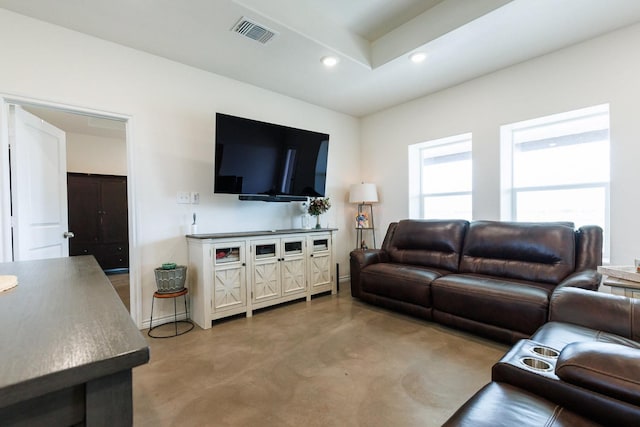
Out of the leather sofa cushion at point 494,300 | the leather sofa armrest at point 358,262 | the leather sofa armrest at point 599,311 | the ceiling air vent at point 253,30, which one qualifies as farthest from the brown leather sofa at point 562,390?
the ceiling air vent at point 253,30

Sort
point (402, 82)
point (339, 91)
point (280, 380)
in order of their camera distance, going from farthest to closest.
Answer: point (339, 91) → point (402, 82) → point (280, 380)

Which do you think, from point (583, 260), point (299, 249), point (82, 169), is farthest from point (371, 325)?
point (82, 169)

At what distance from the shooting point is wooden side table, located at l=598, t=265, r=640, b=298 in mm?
1677

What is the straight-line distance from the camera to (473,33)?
253cm

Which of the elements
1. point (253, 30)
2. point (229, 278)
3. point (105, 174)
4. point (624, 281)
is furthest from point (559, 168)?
point (105, 174)

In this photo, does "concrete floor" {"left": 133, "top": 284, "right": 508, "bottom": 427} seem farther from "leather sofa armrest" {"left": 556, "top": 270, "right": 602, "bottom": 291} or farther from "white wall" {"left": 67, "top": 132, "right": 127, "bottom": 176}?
"white wall" {"left": 67, "top": 132, "right": 127, "bottom": 176}

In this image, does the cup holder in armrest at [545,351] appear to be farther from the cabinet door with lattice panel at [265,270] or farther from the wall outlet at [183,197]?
the wall outlet at [183,197]

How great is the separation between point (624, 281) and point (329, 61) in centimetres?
286

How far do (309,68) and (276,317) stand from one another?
2635mm

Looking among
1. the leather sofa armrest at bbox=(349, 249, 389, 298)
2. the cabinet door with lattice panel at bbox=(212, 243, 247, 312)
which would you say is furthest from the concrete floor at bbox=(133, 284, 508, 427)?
the leather sofa armrest at bbox=(349, 249, 389, 298)

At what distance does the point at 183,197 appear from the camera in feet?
10.1

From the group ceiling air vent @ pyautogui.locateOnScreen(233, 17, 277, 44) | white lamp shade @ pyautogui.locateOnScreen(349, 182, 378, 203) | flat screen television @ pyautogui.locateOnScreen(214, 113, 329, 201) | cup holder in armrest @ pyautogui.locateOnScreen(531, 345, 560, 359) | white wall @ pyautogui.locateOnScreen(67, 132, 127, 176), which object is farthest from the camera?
white wall @ pyautogui.locateOnScreen(67, 132, 127, 176)

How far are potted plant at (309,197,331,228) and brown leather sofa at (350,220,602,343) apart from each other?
846 millimetres

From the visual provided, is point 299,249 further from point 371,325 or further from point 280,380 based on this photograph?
point 280,380
